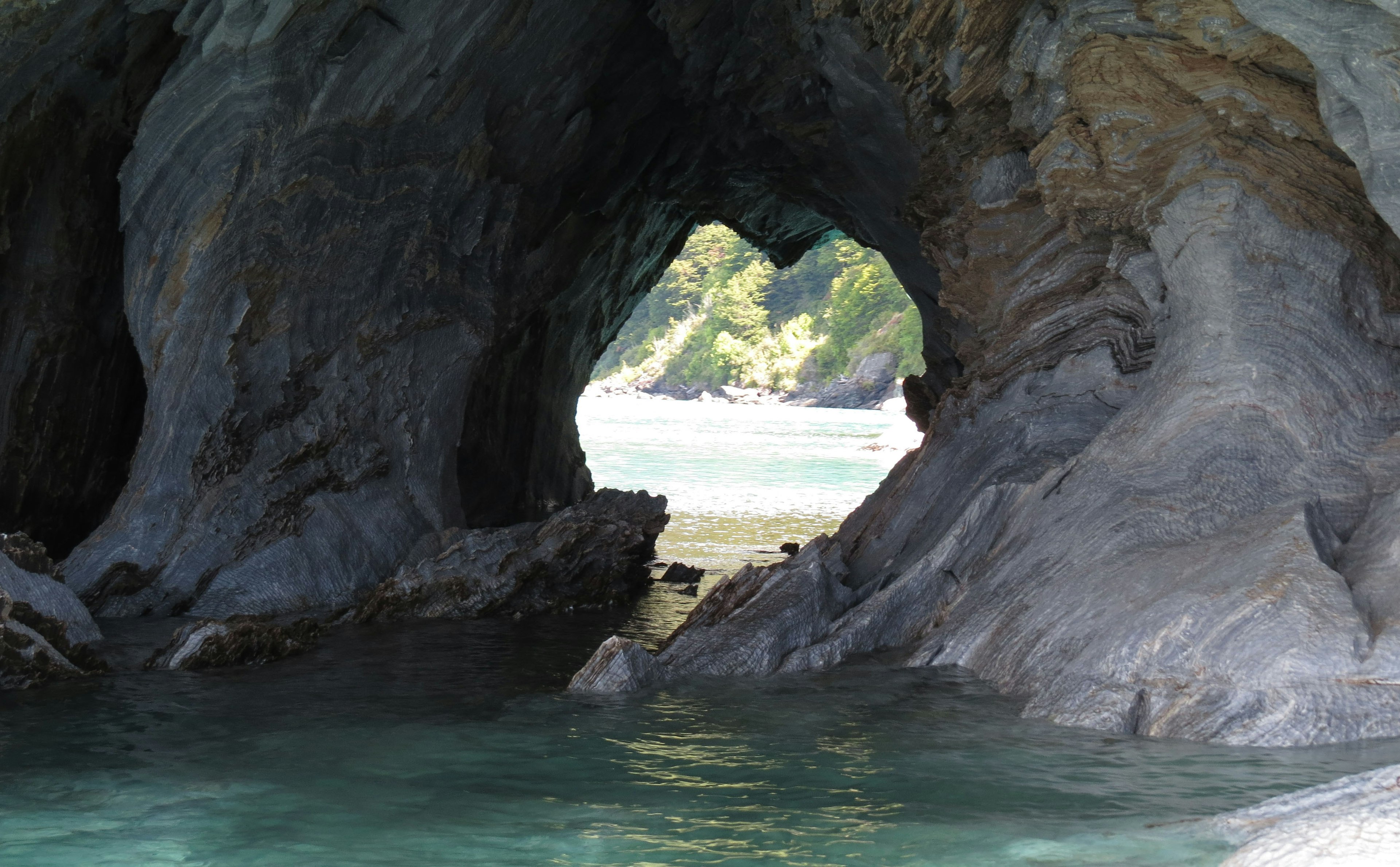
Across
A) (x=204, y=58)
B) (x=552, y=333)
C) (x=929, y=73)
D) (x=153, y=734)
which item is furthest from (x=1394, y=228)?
(x=552, y=333)

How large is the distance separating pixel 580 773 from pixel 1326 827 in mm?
2815

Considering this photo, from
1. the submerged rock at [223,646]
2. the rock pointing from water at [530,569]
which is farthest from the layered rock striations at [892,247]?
the submerged rock at [223,646]

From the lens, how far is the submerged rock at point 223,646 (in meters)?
7.75

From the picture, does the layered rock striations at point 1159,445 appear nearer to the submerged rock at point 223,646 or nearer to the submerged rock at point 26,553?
the submerged rock at point 223,646

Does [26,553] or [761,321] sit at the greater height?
[761,321]

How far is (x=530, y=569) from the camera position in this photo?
36.8 ft

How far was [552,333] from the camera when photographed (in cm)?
1630

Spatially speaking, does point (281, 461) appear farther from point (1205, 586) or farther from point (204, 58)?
point (1205, 586)

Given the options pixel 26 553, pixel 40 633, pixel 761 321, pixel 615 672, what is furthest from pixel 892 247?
pixel 761 321

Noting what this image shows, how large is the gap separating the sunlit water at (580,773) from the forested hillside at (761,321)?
62.4 meters

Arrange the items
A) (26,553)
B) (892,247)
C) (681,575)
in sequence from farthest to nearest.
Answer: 1. (892,247)
2. (681,575)
3. (26,553)

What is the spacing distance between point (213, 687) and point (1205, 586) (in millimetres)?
5457

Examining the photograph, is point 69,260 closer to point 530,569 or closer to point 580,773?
point 530,569

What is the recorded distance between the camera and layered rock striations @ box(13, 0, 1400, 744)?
6.52 metres
